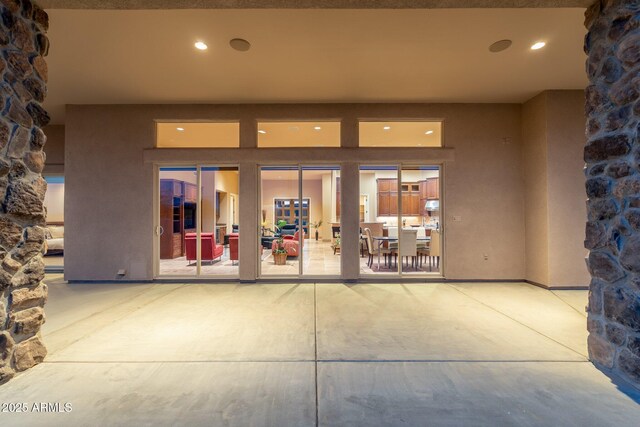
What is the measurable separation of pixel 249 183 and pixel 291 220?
4.79ft

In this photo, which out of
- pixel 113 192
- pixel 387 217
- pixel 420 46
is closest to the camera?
pixel 420 46

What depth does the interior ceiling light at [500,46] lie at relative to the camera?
347 centimetres

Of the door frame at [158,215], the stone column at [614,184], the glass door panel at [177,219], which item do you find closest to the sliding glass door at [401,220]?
the door frame at [158,215]

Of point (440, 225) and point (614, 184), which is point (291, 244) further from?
point (614, 184)

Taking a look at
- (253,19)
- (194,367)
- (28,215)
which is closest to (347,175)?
(253,19)

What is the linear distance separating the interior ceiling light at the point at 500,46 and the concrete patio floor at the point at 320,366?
11.3ft

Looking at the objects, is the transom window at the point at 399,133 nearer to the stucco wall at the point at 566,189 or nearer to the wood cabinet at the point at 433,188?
the wood cabinet at the point at 433,188

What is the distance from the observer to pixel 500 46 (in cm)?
354

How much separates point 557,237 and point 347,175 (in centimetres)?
373

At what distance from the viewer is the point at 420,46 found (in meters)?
3.53

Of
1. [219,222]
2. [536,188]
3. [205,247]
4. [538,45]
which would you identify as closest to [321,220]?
[219,222]

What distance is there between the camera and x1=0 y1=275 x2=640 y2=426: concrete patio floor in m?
1.81

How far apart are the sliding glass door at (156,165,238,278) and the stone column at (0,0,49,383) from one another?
3.09 metres

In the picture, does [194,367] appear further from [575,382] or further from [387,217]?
[387,217]
